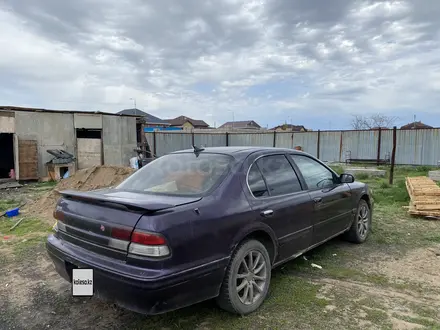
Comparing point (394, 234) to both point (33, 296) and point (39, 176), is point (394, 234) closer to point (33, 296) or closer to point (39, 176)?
point (33, 296)

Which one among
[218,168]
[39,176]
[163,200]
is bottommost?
[39,176]

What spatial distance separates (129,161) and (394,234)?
15.0 meters

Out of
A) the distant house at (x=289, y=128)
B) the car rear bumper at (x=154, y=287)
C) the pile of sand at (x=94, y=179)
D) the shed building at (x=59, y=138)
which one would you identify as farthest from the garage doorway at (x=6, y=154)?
the distant house at (x=289, y=128)

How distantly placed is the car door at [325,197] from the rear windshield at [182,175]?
118 centimetres

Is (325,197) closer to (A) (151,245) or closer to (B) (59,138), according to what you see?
(A) (151,245)

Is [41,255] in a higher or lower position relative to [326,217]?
lower

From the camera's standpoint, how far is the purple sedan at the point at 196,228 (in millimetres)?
2367

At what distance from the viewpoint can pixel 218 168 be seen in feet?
10.7

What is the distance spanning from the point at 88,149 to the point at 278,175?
1510cm

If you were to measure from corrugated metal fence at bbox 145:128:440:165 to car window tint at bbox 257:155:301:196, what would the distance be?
53.9 ft

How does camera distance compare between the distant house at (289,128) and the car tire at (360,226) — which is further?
the distant house at (289,128)

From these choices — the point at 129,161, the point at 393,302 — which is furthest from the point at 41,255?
the point at 129,161

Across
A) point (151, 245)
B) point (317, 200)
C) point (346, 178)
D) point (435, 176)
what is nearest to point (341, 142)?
point (435, 176)

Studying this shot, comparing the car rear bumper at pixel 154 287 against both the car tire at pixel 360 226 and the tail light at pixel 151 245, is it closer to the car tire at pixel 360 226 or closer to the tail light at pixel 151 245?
the tail light at pixel 151 245
